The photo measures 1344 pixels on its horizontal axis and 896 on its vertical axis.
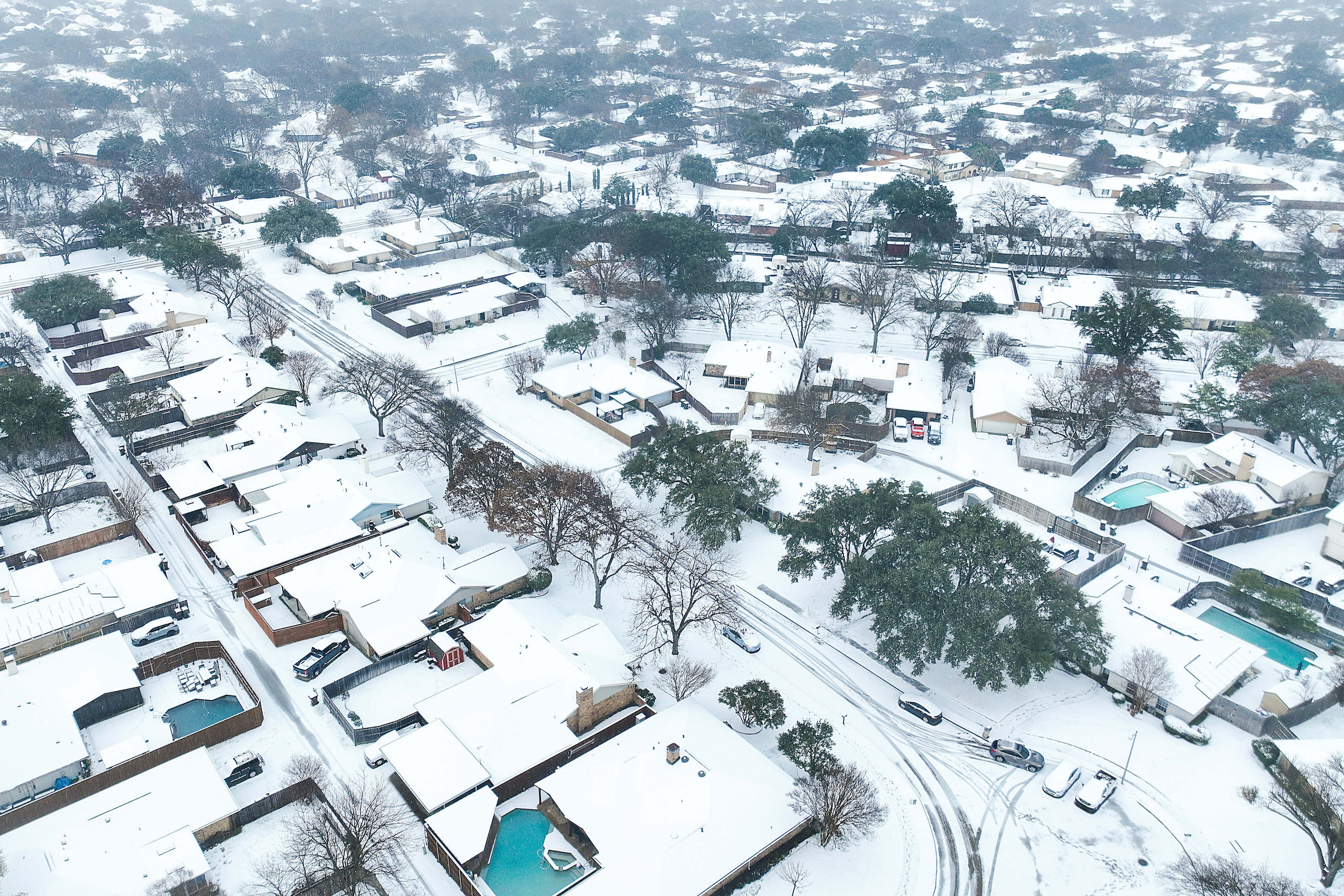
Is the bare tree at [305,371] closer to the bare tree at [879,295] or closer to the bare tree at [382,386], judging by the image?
the bare tree at [382,386]

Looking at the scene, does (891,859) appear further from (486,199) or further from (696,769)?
(486,199)

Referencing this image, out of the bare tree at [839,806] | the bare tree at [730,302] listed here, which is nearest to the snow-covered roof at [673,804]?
the bare tree at [839,806]

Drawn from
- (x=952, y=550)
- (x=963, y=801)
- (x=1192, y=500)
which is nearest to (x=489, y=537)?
(x=952, y=550)

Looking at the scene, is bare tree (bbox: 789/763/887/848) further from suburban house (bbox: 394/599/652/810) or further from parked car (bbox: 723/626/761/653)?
parked car (bbox: 723/626/761/653)

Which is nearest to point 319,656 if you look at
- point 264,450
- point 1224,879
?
point 264,450

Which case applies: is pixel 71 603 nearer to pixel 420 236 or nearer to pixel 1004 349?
pixel 420 236

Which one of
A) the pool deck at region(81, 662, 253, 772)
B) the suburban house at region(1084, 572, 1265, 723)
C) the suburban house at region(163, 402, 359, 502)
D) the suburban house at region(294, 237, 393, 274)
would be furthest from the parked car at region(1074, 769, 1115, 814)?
the suburban house at region(294, 237, 393, 274)
